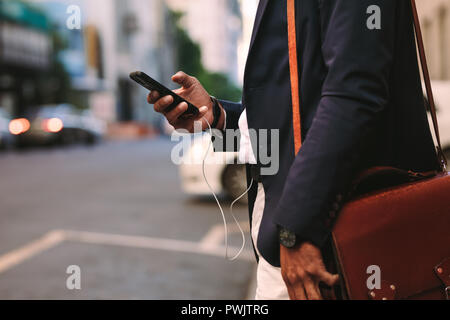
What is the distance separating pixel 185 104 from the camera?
1517mm

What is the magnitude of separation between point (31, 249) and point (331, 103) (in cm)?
443

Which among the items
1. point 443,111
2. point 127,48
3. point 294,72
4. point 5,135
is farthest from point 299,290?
point 127,48

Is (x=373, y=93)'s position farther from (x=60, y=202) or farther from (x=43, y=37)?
(x=43, y=37)

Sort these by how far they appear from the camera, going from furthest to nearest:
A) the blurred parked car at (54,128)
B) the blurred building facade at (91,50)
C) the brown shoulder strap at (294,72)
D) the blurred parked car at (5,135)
Result: the blurred building facade at (91,50)
the blurred parked car at (54,128)
the blurred parked car at (5,135)
the brown shoulder strap at (294,72)

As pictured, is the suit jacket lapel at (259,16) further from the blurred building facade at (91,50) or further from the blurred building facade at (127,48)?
the blurred building facade at (127,48)

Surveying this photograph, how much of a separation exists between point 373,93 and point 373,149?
163mm

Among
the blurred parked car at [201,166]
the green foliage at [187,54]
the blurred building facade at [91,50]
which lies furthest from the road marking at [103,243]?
the green foliage at [187,54]

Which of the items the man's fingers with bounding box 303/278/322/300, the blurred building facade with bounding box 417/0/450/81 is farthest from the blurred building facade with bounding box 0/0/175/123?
the man's fingers with bounding box 303/278/322/300

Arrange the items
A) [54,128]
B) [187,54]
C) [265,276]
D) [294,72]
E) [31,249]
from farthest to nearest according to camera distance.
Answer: [187,54], [54,128], [31,249], [265,276], [294,72]

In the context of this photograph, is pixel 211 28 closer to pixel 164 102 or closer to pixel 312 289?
pixel 164 102

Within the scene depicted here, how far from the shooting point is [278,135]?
1.31 metres

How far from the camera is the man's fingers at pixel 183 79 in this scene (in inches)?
62.9

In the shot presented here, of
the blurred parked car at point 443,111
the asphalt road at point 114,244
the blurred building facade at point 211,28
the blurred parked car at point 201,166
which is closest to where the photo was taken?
the asphalt road at point 114,244

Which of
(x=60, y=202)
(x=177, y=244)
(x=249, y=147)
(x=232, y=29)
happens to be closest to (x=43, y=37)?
(x=60, y=202)
